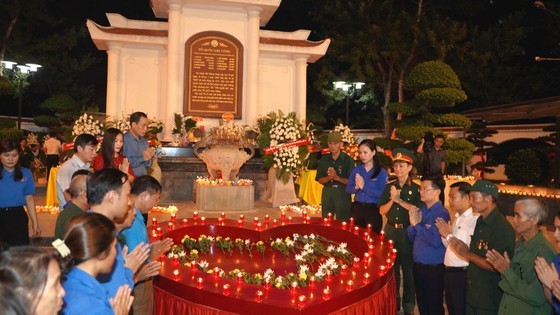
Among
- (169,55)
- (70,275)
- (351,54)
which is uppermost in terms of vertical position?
(351,54)

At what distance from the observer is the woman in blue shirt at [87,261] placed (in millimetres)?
1995

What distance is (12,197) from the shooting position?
4781 mm

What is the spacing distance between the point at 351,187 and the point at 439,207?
1.55 meters

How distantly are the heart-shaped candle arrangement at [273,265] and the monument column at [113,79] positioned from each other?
27.3 ft

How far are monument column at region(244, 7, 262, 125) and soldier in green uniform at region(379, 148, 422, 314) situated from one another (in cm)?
796

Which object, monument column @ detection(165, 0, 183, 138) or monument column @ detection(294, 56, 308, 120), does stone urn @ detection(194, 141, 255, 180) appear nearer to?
monument column @ detection(165, 0, 183, 138)

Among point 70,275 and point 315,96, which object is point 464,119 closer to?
point 70,275

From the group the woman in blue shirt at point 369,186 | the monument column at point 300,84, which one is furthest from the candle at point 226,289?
the monument column at point 300,84

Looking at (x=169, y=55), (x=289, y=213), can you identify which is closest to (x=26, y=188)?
(x=289, y=213)

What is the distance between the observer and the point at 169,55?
12.0 meters

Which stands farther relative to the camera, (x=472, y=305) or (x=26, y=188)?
(x=26, y=188)

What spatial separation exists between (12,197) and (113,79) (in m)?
8.41

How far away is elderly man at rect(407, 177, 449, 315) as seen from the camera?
4.00m

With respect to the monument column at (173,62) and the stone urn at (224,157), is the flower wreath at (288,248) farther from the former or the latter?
the monument column at (173,62)
